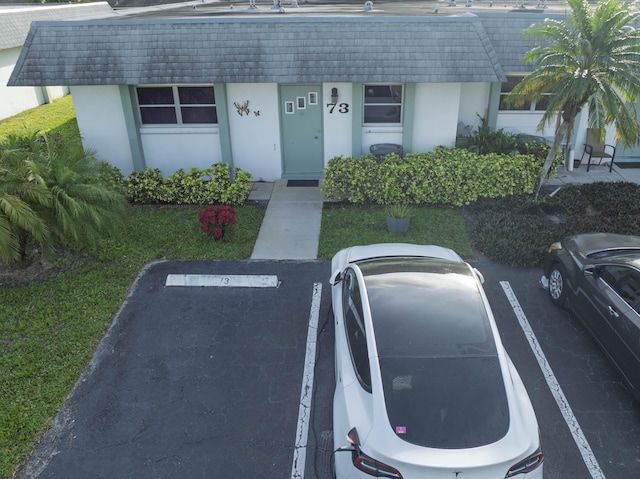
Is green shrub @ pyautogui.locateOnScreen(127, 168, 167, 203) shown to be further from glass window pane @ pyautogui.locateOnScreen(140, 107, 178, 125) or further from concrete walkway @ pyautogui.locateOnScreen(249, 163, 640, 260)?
concrete walkway @ pyautogui.locateOnScreen(249, 163, 640, 260)

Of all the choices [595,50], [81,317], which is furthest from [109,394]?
[595,50]

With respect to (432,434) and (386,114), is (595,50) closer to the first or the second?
(386,114)

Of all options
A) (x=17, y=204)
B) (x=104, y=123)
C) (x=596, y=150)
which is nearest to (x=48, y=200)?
(x=17, y=204)

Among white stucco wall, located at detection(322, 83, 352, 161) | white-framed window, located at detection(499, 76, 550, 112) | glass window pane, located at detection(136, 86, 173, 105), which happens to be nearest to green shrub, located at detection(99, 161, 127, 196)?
glass window pane, located at detection(136, 86, 173, 105)

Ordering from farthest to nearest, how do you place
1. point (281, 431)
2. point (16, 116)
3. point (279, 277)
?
1. point (16, 116)
2. point (279, 277)
3. point (281, 431)

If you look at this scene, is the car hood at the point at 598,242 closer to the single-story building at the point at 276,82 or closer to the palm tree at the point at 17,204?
the single-story building at the point at 276,82

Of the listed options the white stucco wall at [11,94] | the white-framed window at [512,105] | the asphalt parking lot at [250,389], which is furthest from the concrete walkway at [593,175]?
the white stucco wall at [11,94]
